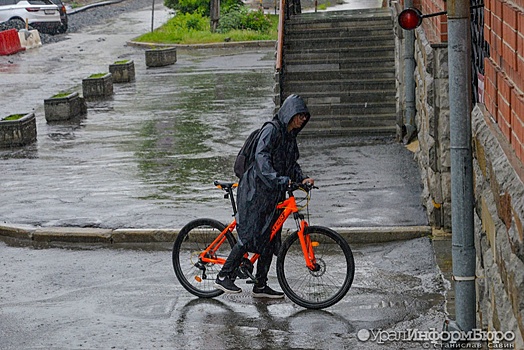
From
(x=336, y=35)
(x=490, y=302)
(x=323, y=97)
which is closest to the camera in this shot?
(x=490, y=302)

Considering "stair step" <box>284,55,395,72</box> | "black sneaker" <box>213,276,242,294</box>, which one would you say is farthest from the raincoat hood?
"stair step" <box>284,55,395,72</box>

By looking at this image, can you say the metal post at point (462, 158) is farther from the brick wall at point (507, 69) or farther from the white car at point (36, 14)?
the white car at point (36, 14)

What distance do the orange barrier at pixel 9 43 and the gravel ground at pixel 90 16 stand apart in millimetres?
3226

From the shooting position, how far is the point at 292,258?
892 cm

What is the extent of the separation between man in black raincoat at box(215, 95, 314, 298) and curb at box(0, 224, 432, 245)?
2.25m

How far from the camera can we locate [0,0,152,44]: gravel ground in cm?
4225

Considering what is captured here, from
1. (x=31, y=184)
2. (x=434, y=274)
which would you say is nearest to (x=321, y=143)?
(x=31, y=184)

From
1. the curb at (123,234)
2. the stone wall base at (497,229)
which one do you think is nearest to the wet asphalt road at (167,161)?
the curb at (123,234)

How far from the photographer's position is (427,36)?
12.7 m

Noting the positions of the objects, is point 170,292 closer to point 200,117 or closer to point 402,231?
point 402,231

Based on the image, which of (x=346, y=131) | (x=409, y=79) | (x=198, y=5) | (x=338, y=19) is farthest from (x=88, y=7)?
(x=409, y=79)

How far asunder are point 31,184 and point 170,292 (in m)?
5.67

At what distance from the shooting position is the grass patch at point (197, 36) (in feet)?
124

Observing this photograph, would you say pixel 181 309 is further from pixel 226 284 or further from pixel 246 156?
pixel 246 156
